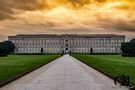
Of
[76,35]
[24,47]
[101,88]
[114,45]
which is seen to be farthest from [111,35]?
[101,88]

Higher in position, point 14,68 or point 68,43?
point 68,43

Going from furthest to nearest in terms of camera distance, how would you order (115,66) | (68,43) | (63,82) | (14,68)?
(68,43)
(115,66)
(14,68)
(63,82)

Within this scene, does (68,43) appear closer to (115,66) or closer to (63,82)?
(115,66)

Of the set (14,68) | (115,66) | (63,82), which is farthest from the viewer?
(115,66)

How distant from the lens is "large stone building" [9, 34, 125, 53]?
188 m

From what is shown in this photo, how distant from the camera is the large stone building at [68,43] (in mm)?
187875

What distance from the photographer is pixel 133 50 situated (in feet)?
346

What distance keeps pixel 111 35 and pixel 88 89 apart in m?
180

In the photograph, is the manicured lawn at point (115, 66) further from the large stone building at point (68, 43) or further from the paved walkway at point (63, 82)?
the large stone building at point (68, 43)

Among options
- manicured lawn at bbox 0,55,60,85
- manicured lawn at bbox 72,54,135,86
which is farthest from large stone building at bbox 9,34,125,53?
manicured lawn at bbox 0,55,60,85

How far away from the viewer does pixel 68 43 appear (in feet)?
617

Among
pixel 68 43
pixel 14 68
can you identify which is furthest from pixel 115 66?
pixel 68 43

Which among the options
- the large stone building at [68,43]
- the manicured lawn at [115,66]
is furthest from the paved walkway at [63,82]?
the large stone building at [68,43]

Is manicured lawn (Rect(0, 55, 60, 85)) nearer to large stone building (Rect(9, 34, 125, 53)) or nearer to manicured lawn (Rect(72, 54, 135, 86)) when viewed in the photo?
manicured lawn (Rect(72, 54, 135, 86))
